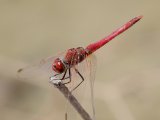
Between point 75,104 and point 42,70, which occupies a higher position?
point 42,70

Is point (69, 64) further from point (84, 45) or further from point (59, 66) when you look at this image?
point (84, 45)

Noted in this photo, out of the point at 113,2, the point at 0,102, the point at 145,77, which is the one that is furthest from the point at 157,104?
the point at 113,2

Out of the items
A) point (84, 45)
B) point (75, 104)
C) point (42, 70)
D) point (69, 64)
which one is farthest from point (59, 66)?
point (84, 45)

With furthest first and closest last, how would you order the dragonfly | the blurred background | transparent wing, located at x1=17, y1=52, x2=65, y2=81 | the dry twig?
the blurred background, transparent wing, located at x1=17, y1=52, x2=65, y2=81, the dragonfly, the dry twig

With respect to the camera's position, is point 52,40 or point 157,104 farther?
point 52,40

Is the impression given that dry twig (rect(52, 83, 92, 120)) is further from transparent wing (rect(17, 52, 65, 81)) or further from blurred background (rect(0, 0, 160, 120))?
blurred background (rect(0, 0, 160, 120))

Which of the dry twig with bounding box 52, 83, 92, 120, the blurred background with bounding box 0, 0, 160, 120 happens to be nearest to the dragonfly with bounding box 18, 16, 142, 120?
the dry twig with bounding box 52, 83, 92, 120

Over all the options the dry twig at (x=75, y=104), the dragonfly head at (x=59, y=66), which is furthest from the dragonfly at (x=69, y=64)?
the dry twig at (x=75, y=104)

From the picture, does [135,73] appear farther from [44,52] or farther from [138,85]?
[44,52]
